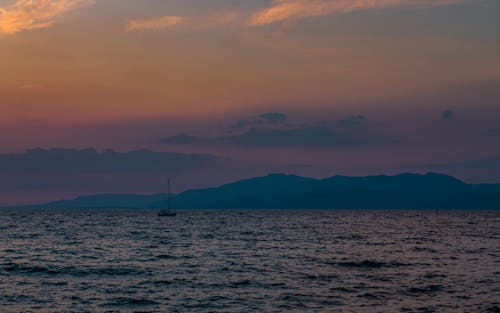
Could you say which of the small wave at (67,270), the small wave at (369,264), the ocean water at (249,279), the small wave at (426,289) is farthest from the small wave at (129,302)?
the small wave at (369,264)

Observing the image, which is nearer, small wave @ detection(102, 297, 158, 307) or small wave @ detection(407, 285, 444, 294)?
small wave @ detection(102, 297, 158, 307)

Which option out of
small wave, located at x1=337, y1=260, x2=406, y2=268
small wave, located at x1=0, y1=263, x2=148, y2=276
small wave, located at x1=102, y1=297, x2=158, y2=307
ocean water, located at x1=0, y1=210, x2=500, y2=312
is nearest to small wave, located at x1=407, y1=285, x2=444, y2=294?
ocean water, located at x1=0, y1=210, x2=500, y2=312

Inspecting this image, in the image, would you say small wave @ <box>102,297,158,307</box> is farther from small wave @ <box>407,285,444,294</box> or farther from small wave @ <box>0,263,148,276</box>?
small wave @ <box>407,285,444,294</box>

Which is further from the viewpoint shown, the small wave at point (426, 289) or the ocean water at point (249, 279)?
the small wave at point (426, 289)

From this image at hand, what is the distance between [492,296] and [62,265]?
131 feet

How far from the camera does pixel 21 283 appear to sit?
148ft

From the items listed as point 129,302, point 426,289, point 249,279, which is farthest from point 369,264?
point 129,302

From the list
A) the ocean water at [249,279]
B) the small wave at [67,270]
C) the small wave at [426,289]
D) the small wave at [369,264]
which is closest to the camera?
the ocean water at [249,279]

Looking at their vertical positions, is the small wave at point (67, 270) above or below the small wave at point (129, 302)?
above

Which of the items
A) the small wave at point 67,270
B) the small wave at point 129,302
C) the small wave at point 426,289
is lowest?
the small wave at point 426,289

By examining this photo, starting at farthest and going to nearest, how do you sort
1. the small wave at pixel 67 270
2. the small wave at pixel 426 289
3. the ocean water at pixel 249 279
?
the small wave at pixel 67 270 → the small wave at pixel 426 289 → the ocean water at pixel 249 279

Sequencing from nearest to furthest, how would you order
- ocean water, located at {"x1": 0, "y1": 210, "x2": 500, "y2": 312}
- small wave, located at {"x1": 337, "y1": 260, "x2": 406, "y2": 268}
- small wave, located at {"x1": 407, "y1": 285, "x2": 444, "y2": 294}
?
1. ocean water, located at {"x1": 0, "y1": 210, "x2": 500, "y2": 312}
2. small wave, located at {"x1": 407, "y1": 285, "x2": 444, "y2": 294}
3. small wave, located at {"x1": 337, "y1": 260, "x2": 406, "y2": 268}

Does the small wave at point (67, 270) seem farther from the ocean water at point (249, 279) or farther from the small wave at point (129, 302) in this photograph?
the small wave at point (129, 302)

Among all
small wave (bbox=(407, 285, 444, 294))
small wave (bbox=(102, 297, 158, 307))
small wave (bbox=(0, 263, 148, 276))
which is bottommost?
small wave (bbox=(407, 285, 444, 294))
